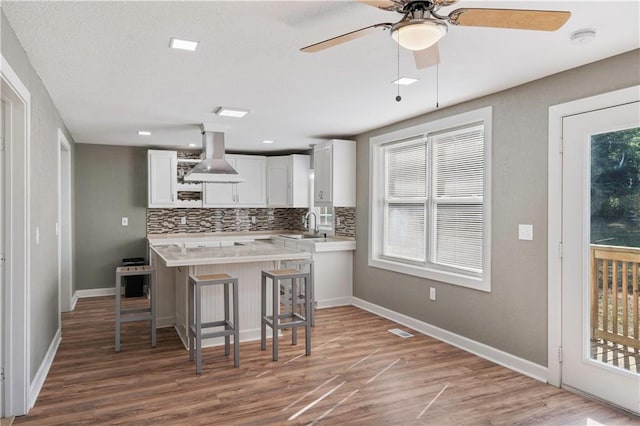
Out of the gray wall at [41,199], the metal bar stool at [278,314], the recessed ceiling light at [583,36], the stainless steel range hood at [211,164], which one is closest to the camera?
the recessed ceiling light at [583,36]

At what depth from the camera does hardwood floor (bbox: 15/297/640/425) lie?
106 inches

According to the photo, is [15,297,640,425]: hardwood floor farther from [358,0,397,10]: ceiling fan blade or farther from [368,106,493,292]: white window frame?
[358,0,397,10]: ceiling fan blade

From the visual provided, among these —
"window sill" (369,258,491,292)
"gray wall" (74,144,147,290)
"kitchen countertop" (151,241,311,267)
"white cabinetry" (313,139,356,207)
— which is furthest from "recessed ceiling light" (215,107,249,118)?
"gray wall" (74,144,147,290)

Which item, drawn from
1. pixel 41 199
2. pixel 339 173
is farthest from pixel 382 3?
pixel 339 173

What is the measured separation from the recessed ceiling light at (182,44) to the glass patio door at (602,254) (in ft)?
8.40

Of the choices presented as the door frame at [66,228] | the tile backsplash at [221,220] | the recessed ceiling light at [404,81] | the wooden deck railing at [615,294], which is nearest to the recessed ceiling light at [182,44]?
the recessed ceiling light at [404,81]

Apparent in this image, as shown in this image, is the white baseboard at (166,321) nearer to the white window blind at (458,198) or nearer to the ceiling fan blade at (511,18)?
the white window blind at (458,198)

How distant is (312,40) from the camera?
2.53 m

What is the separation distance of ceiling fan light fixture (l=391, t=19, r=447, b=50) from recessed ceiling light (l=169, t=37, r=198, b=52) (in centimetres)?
135

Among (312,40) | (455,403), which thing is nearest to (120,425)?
(455,403)

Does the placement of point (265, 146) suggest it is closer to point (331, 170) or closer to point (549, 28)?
point (331, 170)

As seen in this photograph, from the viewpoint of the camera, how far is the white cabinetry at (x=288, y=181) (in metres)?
7.12

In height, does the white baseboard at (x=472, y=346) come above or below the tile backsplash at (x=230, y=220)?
below

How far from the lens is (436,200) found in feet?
14.7
